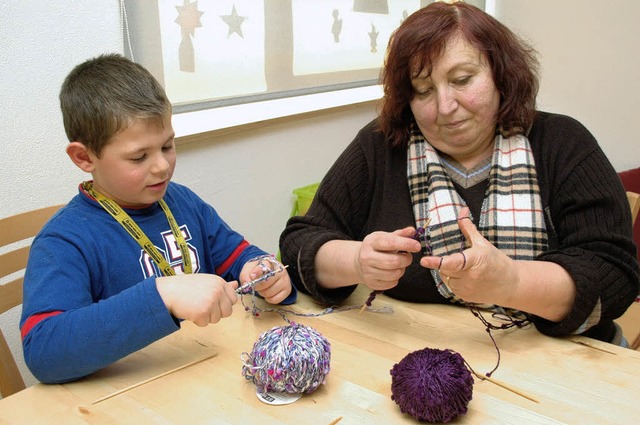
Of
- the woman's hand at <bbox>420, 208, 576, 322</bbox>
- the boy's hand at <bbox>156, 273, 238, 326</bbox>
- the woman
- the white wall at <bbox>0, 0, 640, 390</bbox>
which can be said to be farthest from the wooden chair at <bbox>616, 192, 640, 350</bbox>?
the boy's hand at <bbox>156, 273, 238, 326</bbox>

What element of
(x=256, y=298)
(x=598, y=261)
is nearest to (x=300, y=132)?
(x=256, y=298)

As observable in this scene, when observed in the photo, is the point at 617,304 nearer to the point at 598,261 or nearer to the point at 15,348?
the point at 598,261

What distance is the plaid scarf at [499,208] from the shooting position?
1.25m

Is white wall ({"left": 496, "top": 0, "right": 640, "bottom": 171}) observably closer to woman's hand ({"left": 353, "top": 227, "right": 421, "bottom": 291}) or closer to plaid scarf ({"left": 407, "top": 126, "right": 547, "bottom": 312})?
plaid scarf ({"left": 407, "top": 126, "right": 547, "bottom": 312})

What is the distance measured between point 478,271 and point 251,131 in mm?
1479

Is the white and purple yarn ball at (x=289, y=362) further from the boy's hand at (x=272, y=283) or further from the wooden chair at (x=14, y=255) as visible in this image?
the wooden chair at (x=14, y=255)

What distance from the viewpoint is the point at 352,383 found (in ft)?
3.11

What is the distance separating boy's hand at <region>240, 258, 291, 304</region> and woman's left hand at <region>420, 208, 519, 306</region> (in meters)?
0.35

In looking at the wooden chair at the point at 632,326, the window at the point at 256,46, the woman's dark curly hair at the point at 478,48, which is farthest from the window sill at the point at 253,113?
the wooden chair at the point at 632,326

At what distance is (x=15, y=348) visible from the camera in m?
1.66

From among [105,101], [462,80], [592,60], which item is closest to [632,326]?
[462,80]

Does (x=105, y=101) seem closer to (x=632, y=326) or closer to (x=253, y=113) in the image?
(x=253, y=113)

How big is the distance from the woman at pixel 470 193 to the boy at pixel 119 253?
0.21 m

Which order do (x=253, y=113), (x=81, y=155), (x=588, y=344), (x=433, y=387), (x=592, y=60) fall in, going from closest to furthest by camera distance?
1. (x=433, y=387)
2. (x=588, y=344)
3. (x=81, y=155)
4. (x=253, y=113)
5. (x=592, y=60)
